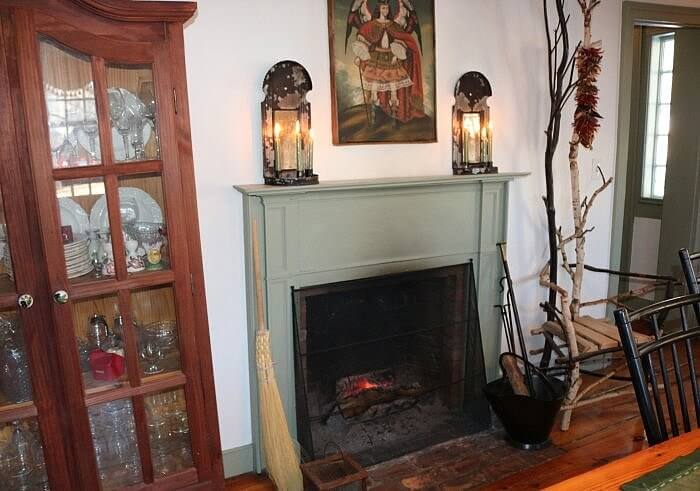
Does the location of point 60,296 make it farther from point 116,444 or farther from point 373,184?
point 373,184

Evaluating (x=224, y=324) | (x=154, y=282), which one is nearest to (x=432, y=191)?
(x=224, y=324)

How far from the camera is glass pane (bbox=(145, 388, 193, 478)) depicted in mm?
2080

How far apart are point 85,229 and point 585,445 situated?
7.66ft

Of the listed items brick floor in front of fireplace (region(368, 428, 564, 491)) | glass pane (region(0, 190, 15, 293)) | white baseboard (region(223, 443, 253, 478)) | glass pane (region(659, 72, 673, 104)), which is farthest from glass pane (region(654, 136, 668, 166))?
glass pane (region(0, 190, 15, 293))

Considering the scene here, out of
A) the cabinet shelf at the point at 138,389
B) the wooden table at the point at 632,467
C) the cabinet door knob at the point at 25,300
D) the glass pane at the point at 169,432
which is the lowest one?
the glass pane at the point at 169,432

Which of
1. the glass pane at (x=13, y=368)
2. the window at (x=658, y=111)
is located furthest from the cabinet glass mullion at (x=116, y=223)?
the window at (x=658, y=111)

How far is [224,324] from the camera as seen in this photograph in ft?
8.12

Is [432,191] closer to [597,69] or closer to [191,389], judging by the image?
[597,69]

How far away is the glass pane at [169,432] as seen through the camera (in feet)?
6.82

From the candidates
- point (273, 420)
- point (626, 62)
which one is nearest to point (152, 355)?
point (273, 420)

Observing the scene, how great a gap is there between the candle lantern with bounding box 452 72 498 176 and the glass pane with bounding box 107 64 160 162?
57.8 inches

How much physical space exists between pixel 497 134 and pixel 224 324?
1.64 meters

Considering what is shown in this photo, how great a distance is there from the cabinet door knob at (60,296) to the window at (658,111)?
12.9ft

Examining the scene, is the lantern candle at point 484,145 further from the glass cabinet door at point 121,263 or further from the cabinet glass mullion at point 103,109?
the cabinet glass mullion at point 103,109
